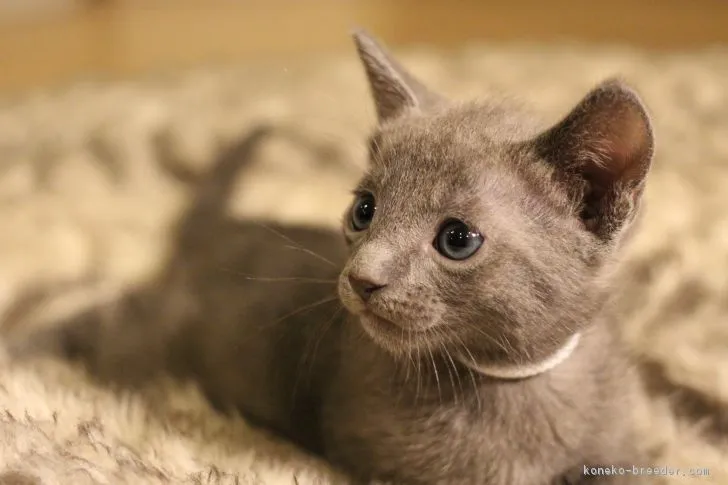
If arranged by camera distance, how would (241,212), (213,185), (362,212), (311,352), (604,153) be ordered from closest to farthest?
(604,153), (362,212), (311,352), (241,212), (213,185)

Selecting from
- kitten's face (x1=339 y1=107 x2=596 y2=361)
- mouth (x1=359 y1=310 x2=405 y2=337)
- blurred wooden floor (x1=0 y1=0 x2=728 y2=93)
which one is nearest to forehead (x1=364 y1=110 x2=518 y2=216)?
kitten's face (x1=339 y1=107 x2=596 y2=361)

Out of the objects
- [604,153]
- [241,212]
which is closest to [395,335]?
[604,153]

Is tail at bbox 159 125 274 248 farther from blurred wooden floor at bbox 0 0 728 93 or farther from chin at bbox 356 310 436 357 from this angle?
blurred wooden floor at bbox 0 0 728 93

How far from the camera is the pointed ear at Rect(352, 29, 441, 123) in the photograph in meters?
0.92

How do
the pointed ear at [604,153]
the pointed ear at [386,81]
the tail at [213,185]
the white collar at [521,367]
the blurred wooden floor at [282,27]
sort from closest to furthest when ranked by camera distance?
the pointed ear at [604,153], the white collar at [521,367], the pointed ear at [386,81], the tail at [213,185], the blurred wooden floor at [282,27]

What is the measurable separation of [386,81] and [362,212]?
18 cm

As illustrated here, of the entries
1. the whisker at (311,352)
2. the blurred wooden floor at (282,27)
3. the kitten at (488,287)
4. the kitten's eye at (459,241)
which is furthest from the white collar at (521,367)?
the blurred wooden floor at (282,27)

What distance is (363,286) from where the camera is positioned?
754 millimetres

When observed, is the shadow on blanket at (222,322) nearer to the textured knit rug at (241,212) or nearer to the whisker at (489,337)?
the textured knit rug at (241,212)

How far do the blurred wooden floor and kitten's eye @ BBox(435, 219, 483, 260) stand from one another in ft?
5.16

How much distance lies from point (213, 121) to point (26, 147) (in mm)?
407

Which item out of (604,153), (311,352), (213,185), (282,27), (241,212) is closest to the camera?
(604,153)

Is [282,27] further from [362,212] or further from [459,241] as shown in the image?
[459,241]

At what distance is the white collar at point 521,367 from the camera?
82 cm
